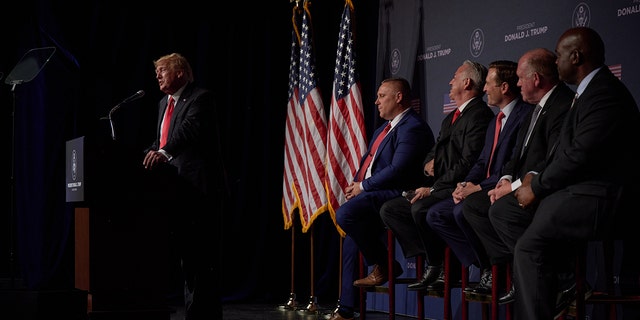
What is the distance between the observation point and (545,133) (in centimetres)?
391

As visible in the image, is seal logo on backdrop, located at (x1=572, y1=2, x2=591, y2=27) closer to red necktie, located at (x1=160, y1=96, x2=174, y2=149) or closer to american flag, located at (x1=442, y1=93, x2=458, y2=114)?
american flag, located at (x1=442, y1=93, x2=458, y2=114)

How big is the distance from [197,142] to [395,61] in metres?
2.57

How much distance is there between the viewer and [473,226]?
13.8ft

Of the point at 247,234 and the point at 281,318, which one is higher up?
the point at 247,234

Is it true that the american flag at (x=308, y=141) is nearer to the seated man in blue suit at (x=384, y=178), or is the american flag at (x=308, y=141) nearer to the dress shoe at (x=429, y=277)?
the seated man in blue suit at (x=384, y=178)

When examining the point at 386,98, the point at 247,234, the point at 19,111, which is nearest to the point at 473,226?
the point at 386,98

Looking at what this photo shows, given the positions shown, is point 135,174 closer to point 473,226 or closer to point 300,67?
point 473,226

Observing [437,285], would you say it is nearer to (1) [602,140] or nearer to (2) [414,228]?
(2) [414,228]

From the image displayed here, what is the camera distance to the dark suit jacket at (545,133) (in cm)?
386

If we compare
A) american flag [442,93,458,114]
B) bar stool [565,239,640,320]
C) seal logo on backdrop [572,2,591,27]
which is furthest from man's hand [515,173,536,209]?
american flag [442,93,458,114]

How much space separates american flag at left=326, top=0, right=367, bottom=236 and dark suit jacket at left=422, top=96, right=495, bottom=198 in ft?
4.73

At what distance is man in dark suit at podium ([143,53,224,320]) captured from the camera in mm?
4879

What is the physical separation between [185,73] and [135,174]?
95 centimetres

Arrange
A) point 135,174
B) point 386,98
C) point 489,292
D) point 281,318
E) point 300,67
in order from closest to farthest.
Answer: point 489,292 < point 135,174 < point 386,98 < point 281,318 < point 300,67
